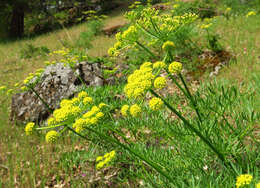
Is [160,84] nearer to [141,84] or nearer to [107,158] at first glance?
[141,84]

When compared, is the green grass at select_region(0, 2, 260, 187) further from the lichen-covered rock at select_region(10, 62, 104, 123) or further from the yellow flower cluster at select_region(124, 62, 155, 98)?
the yellow flower cluster at select_region(124, 62, 155, 98)

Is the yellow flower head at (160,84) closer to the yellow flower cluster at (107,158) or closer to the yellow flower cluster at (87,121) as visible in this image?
the yellow flower cluster at (87,121)

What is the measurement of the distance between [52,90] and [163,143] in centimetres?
305

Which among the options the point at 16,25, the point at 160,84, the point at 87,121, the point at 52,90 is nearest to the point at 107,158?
the point at 87,121

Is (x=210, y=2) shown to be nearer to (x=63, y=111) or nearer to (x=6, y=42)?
(x=63, y=111)

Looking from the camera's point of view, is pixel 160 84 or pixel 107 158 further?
pixel 107 158

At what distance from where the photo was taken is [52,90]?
4.52 metres

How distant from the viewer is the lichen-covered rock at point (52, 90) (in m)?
4.34

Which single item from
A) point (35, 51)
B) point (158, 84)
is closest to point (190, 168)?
point (158, 84)

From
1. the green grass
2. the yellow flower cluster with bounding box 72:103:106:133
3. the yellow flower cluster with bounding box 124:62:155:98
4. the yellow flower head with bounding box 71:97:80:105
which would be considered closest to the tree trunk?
the green grass

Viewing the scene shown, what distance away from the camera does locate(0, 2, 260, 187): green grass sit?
162cm

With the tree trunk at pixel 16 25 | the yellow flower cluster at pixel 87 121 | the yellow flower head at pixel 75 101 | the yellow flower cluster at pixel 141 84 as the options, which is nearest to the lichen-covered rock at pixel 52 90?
the yellow flower head at pixel 75 101

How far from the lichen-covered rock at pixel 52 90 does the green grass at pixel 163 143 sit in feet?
1.25

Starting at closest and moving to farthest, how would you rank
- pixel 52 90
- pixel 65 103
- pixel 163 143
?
pixel 65 103, pixel 163 143, pixel 52 90
